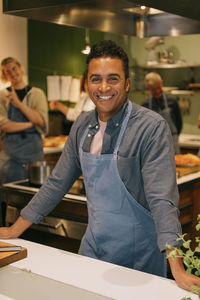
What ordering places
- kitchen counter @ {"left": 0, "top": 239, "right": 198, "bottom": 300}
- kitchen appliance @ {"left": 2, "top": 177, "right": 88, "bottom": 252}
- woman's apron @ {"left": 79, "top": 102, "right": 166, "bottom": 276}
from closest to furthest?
1. kitchen counter @ {"left": 0, "top": 239, "right": 198, "bottom": 300}
2. woman's apron @ {"left": 79, "top": 102, "right": 166, "bottom": 276}
3. kitchen appliance @ {"left": 2, "top": 177, "right": 88, "bottom": 252}

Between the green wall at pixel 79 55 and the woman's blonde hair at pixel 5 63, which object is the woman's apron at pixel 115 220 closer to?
the woman's blonde hair at pixel 5 63

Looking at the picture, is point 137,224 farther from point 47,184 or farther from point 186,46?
point 186,46

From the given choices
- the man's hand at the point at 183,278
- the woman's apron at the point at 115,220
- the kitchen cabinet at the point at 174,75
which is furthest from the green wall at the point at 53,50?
the man's hand at the point at 183,278

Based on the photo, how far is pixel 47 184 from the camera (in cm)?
208

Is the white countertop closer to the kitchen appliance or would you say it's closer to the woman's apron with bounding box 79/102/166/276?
the kitchen appliance

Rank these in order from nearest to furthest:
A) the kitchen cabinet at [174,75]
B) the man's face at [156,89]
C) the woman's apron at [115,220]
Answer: the woman's apron at [115,220], the man's face at [156,89], the kitchen cabinet at [174,75]

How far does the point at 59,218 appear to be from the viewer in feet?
9.23

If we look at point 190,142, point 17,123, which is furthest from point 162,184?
point 190,142

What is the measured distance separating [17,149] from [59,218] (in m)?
1.64

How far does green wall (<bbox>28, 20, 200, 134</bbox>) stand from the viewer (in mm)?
6430

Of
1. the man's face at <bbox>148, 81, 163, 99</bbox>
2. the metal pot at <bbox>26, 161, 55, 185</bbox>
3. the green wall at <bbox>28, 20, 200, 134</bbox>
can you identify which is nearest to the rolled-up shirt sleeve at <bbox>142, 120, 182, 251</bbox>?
the metal pot at <bbox>26, 161, 55, 185</bbox>

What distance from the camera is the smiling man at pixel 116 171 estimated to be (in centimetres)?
180

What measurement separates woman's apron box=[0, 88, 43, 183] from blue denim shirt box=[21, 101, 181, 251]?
2225 mm

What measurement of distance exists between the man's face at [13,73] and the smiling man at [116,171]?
7.74ft
